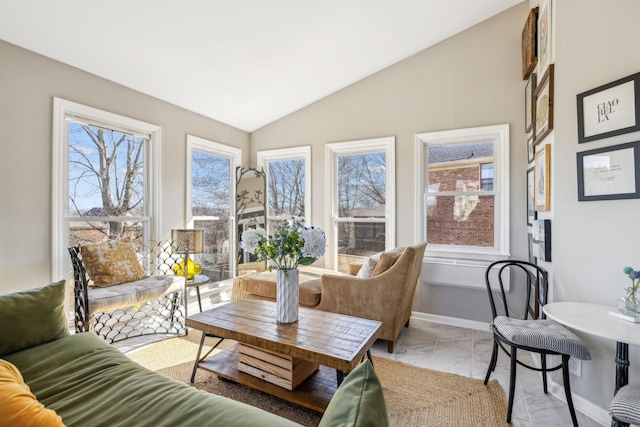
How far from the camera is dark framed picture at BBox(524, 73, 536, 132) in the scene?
2729mm

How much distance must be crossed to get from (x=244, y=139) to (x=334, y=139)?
1462 millimetres

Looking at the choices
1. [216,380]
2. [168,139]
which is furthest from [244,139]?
[216,380]

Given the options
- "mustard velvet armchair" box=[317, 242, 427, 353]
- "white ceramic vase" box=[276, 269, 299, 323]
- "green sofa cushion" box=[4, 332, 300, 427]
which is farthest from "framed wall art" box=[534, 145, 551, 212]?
"green sofa cushion" box=[4, 332, 300, 427]

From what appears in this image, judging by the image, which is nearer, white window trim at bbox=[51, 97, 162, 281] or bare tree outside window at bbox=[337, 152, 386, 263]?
white window trim at bbox=[51, 97, 162, 281]

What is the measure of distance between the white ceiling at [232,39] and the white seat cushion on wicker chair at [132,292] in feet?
6.47

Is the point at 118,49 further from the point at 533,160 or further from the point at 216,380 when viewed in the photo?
the point at 533,160

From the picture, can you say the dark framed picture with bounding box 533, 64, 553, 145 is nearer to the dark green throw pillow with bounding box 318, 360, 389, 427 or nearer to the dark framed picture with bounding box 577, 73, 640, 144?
the dark framed picture with bounding box 577, 73, 640, 144

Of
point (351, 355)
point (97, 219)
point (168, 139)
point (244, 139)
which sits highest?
point (244, 139)

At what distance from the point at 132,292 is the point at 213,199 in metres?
1.76

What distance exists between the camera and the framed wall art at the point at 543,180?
7.45ft

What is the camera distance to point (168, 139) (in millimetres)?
3512

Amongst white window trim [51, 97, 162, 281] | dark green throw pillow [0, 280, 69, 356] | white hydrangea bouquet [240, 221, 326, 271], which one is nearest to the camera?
dark green throw pillow [0, 280, 69, 356]

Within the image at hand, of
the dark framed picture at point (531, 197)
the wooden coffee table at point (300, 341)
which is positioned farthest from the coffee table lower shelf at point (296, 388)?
the dark framed picture at point (531, 197)

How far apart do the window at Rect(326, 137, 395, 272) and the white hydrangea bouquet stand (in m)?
1.89
